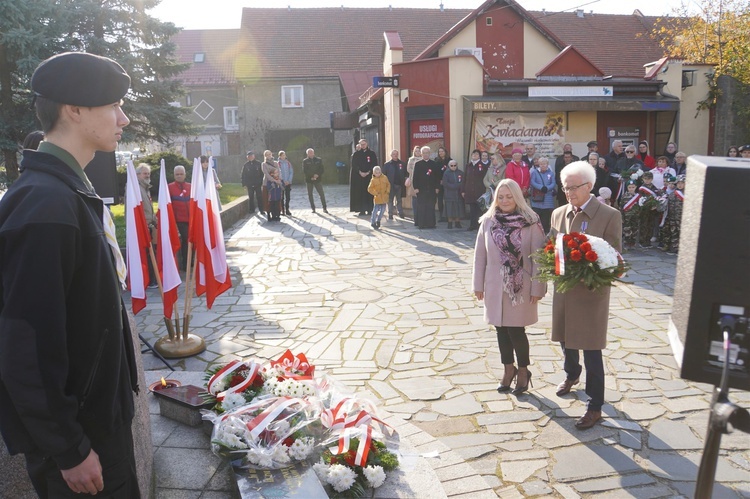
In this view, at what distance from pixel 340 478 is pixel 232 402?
3.16ft

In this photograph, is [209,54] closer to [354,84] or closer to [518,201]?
[354,84]

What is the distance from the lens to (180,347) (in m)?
6.95

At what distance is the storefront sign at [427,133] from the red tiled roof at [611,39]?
2060 cm

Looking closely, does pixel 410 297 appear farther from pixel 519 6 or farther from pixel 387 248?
pixel 519 6

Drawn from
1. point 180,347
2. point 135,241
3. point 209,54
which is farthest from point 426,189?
point 209,54

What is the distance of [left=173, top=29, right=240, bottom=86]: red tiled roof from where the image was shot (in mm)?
42938

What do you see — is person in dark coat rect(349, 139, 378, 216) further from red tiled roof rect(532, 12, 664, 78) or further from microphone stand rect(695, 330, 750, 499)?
red tiled roof rect(532, 12, 664, 78)

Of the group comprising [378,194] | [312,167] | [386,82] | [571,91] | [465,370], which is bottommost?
[465,370]

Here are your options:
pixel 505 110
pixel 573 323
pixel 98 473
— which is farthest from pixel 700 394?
pixel 505 110

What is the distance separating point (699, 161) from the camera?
2.35 metres

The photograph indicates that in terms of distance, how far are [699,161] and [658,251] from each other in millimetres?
11502

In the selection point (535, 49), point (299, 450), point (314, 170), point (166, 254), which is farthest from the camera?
point (535, 49)

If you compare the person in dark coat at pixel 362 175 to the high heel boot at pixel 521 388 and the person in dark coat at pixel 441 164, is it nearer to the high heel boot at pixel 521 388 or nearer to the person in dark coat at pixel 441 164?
the person in dark coat at pixel 441 164

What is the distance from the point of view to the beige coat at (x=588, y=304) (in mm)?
5020
